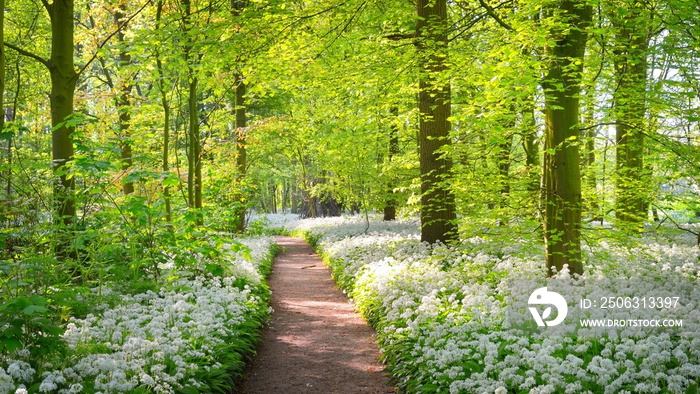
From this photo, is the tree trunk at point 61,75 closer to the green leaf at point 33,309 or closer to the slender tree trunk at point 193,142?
the slender tree trunk at point 193,142

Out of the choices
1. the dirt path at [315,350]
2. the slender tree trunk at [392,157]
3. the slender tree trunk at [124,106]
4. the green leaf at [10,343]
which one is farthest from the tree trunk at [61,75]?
the slender tree trunk at [392,157]

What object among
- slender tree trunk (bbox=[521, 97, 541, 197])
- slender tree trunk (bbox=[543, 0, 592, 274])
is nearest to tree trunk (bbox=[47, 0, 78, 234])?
slender tree trunk (bbox=[521, 97, 541, 197])

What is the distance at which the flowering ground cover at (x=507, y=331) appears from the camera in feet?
14.3

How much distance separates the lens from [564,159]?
24.6ft

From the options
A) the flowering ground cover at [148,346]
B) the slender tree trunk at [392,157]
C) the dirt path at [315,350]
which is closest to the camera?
the flowering ground cover at [148,346]

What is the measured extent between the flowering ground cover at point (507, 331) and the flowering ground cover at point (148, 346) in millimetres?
2251

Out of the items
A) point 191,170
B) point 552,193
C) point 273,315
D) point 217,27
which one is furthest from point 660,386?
point 191,170

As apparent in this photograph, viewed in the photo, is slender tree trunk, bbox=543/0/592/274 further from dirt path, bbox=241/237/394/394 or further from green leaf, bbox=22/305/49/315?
green leaf, bbox=22/305/49/315

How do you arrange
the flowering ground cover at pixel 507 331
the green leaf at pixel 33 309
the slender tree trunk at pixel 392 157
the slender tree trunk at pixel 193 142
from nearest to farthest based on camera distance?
the green leaf at pixel 33 309, the flowering ground cover at pixel 507 331, the slender tree trunk at pixel 193 142, the slender tree trunk at pixel 392 157

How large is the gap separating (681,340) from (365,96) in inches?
350

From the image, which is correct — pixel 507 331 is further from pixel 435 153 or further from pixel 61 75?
pixel 61 75

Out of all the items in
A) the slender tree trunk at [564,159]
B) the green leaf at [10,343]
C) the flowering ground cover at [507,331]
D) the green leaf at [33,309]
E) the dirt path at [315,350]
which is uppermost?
the slender tree trunk at [564,159]

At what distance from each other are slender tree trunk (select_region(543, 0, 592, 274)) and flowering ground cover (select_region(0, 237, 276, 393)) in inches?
202

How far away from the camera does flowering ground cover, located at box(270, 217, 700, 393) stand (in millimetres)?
4371
